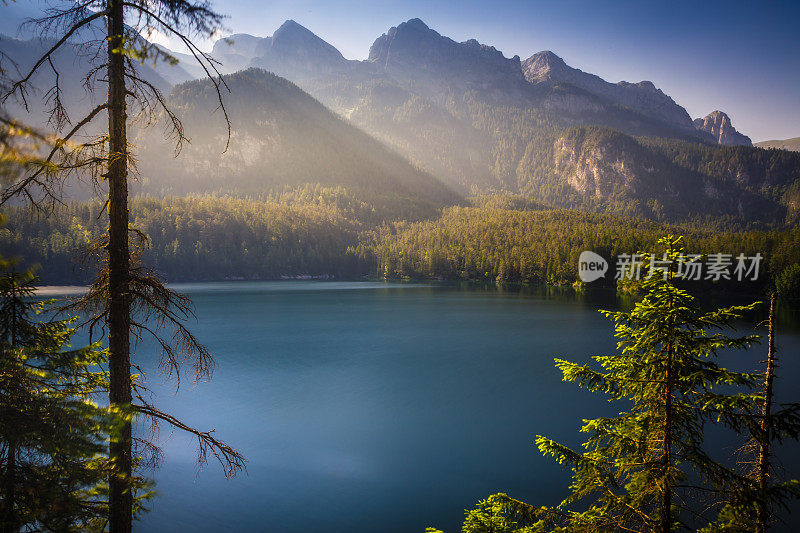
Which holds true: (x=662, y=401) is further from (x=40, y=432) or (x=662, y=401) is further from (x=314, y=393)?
(x=314, y=393)

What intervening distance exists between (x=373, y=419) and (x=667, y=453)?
868 inches

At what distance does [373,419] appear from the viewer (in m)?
26.0

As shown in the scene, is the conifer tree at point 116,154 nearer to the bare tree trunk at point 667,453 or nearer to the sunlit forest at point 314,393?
the sunlit forest at point 314,393

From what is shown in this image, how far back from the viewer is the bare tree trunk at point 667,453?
5473 millimetres

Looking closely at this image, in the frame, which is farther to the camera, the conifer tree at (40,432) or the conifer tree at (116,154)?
the conifer tree at (116,154)

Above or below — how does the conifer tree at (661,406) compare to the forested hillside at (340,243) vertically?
below

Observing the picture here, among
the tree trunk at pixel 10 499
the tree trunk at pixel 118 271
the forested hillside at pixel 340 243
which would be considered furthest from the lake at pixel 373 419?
the forested hillside at pixel 340 243

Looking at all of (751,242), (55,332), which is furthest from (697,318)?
(751,242)

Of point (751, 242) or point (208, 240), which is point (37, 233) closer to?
point (208, 240)

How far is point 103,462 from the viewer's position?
231 inches

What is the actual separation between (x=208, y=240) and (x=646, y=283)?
156140 mm

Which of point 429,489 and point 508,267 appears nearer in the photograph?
point 429,489

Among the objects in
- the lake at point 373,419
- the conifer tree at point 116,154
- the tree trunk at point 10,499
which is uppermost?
the conifer tree at point 116,154

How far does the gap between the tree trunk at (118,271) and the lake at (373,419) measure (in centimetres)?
1145
